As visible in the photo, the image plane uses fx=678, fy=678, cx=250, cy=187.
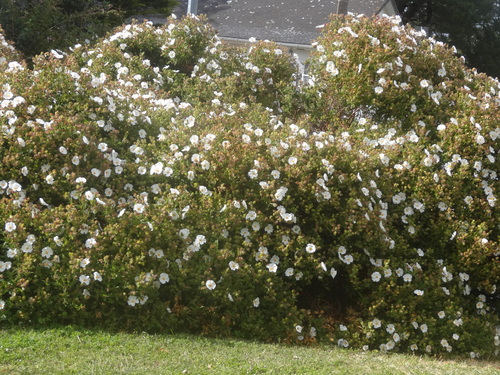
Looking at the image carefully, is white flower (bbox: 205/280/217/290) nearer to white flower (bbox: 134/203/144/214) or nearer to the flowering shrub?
the flowering shrub

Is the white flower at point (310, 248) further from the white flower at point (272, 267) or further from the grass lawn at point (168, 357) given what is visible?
the grass lawn at point (168, 357)

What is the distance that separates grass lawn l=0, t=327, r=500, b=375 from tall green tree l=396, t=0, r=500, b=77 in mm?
22720

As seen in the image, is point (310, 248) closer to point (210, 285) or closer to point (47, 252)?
→ point (210, 285)

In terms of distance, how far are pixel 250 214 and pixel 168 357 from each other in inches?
56.6

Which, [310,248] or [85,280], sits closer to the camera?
[85,280]

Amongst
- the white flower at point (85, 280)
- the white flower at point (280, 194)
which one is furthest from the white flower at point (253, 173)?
the white flower at point (85, 280)

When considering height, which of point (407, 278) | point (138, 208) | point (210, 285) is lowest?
point (407, 278)

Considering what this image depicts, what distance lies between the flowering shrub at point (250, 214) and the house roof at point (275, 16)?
1416cm

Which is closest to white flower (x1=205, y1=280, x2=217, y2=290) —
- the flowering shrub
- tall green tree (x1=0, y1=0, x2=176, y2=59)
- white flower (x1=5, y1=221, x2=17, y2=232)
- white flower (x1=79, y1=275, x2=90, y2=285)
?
the flowering shrub

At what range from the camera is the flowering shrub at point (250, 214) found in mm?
4957

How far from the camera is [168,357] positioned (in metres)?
4.38

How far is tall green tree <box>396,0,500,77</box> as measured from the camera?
84.1 ft

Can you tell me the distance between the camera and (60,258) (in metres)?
4.95

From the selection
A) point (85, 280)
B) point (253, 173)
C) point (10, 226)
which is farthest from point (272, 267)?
point (10, 226)
